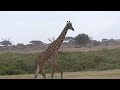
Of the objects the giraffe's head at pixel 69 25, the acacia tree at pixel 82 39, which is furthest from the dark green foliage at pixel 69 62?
the giraffe's head at pixel 69 25

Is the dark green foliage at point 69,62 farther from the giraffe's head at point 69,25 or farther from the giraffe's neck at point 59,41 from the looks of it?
the giraffe's head at point 69,25

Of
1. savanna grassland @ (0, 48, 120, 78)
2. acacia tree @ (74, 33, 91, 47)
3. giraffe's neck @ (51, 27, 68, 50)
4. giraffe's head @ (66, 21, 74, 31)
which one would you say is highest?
acacia tree @ (74, 33, 91, 47)

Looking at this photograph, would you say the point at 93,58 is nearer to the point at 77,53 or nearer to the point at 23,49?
the point at 77,53

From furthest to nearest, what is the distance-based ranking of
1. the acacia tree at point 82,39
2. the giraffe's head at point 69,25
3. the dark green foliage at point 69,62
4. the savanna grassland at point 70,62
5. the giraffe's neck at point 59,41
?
the acacia tree at point 82,39
the dark green foliage at point 69,62
the savanna grassland at point 70,62
the giraffe's neck at point 59,41
the giraffe's head at point 69,25

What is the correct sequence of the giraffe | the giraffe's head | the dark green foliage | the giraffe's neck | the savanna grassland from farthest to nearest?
the dark green foliage
the savanna grassland
the giraffe's neck
the giraffe's head
the giraffe

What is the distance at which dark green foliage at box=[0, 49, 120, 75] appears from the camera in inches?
441

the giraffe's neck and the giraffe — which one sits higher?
the giraffe's neck

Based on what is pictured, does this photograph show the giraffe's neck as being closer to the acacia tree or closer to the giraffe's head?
the giraffe's head

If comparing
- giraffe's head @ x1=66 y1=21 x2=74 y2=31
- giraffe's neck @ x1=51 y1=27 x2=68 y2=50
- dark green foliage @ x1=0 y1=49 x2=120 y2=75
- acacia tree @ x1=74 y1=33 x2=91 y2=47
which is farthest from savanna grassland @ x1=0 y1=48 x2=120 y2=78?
giraffe's head @ x1=66 y1=21 x2=74 y2=31

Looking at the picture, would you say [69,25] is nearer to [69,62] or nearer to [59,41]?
[59,41]

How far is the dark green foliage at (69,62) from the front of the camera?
36.8 feet

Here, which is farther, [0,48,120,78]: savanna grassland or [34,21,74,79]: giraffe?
[0,48,120,78]: savanna grassland
